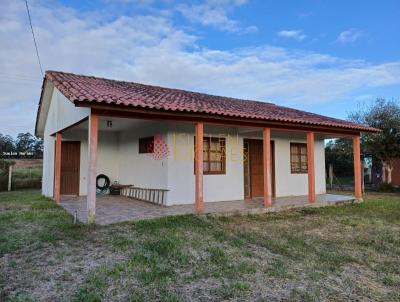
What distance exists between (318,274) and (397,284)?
3.02 feet

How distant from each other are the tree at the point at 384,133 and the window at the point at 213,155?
10560mm

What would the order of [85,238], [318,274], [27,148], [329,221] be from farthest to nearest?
[27,148] < [329,221] < [85,238] < [318,274]

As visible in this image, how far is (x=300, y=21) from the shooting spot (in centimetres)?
1224

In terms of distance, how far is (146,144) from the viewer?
35.9 feet

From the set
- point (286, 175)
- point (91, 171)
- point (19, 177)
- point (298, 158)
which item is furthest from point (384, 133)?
point (19, 177)

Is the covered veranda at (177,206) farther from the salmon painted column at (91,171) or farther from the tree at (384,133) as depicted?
the tree at (384,133)

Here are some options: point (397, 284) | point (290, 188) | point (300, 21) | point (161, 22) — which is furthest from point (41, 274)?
point (300, 21)

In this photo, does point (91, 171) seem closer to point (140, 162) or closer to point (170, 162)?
point (170, 162)

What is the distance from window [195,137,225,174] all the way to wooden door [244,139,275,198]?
1.23m

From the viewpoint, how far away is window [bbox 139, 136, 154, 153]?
10.6 m

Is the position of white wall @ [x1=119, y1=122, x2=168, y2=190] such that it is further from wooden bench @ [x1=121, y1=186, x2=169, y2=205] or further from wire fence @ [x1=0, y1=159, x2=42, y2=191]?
wire fence @ [x1=0, y1=159, x2=42, y2=191]

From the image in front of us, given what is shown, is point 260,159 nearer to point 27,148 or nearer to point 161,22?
point 161,22

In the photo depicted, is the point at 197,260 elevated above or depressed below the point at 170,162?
below

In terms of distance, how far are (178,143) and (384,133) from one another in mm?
12926
